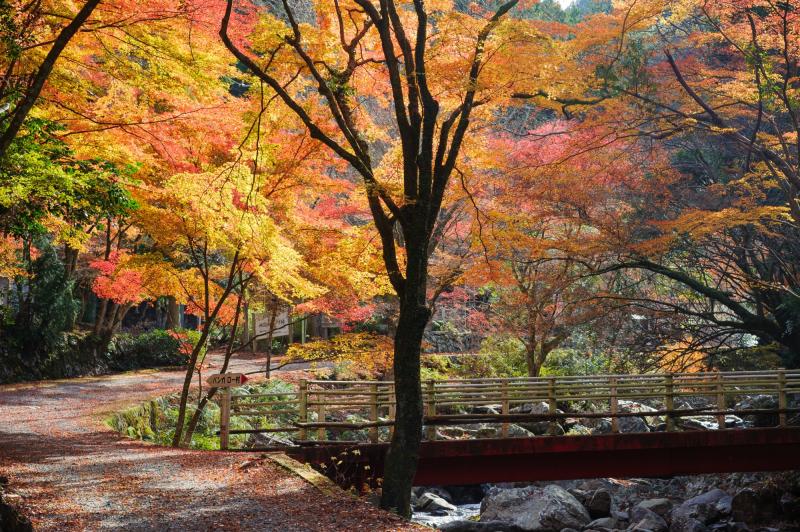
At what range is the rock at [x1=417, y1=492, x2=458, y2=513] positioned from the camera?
698 inches

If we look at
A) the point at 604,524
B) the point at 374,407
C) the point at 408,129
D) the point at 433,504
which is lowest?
the point at 433,504

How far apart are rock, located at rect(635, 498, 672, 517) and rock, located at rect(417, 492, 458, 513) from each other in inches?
166

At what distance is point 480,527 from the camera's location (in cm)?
1505

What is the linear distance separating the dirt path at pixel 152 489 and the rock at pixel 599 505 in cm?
959

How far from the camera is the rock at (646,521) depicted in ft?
49.8

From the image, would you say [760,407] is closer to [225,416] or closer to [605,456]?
[605,456]

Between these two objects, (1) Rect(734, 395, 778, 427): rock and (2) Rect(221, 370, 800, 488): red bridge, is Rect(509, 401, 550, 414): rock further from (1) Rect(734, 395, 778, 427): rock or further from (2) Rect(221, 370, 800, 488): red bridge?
(2) Rect(221, 370, 800, 488): red bridge

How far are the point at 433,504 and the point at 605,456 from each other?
5.76 meters

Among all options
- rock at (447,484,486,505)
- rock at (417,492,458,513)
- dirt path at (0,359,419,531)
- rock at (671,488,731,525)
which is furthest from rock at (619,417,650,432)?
dirt path at (0,359,419,531)

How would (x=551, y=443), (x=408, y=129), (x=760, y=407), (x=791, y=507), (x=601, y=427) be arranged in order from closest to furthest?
(x=408, y=129) < (x=551, y=443) < (x=791, y=507) < (x=601, y=427) < (x=760, y=407)

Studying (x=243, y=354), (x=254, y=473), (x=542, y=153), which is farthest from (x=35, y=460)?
(x=243, y=354)

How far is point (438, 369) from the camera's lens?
81.1 ft

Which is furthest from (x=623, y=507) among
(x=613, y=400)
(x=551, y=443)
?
(x=551, y=443)

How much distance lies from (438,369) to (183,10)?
1587cm
